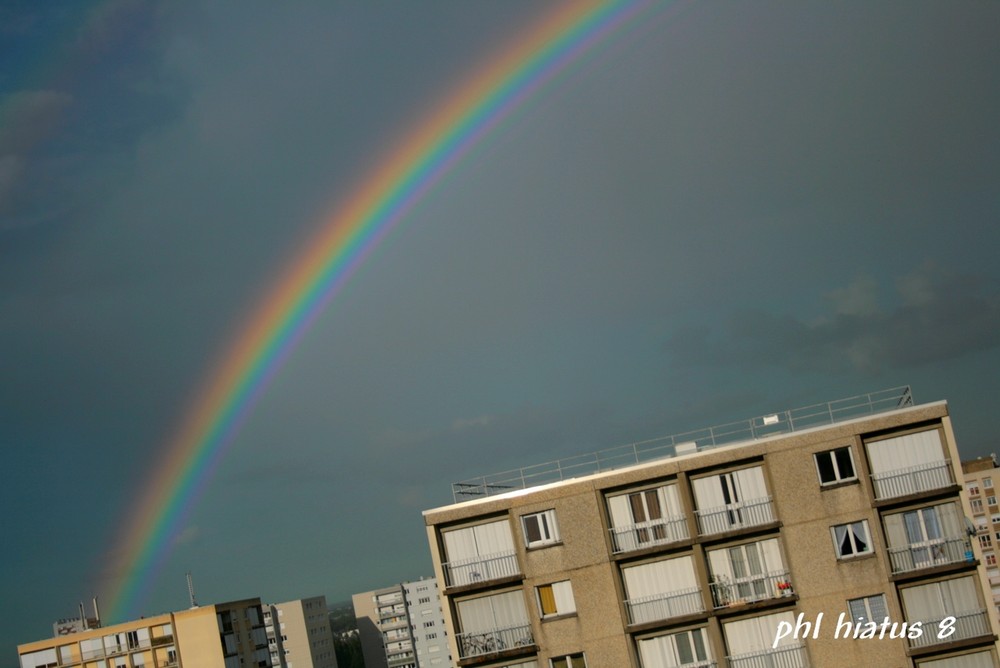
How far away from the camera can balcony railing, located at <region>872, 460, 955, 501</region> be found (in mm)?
30734

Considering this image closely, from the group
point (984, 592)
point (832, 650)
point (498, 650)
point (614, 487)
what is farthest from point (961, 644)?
point (498, 650)

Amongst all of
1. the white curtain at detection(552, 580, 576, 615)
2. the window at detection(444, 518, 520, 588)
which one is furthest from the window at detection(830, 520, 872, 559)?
the window at detection(444, 518, 520, 588)

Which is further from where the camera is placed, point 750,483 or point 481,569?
point 481,569

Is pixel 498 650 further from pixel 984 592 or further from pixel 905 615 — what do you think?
pixel 984 592

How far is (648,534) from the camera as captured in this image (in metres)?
32.2

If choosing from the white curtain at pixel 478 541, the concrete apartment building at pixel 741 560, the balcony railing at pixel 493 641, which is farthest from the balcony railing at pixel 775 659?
the white curtain at pixel 478 541

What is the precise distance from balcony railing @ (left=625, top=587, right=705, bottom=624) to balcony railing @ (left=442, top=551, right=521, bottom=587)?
3.80 m

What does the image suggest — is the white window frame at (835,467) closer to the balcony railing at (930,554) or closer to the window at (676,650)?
the balcony railing at (930,554)

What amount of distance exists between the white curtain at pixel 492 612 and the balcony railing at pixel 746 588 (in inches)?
233

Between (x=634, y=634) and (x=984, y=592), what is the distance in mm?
9907

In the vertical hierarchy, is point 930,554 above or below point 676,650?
above

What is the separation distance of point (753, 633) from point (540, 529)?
6.99 meters

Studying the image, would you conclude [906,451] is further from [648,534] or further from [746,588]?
[648,534]

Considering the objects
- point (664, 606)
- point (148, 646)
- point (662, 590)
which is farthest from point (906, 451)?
point (148, 646)
